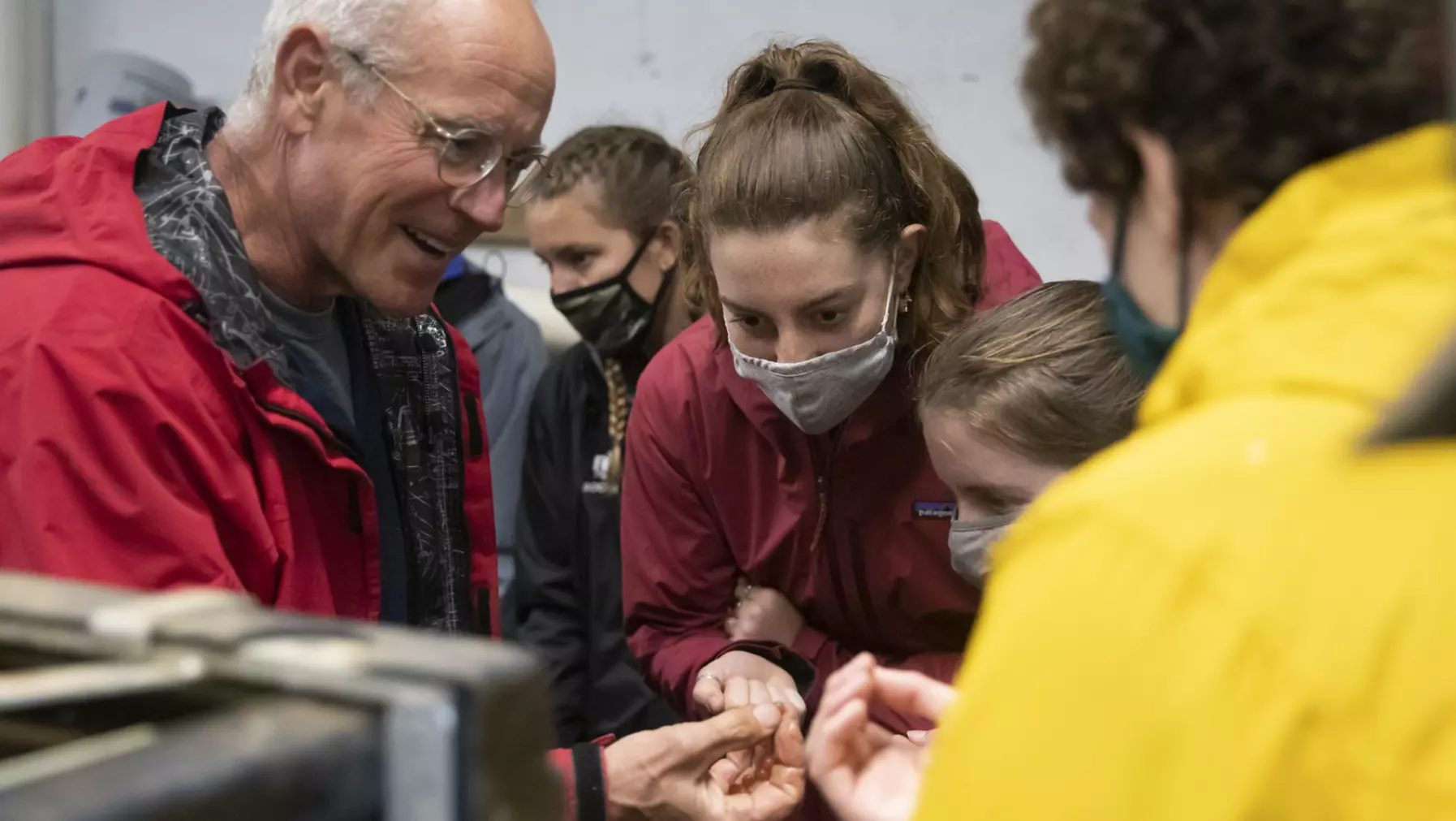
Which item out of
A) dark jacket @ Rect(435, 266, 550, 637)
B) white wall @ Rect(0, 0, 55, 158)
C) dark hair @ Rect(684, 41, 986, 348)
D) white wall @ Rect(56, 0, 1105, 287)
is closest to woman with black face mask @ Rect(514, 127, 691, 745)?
dark jacket @ Rect(435, 266, 550, 637)

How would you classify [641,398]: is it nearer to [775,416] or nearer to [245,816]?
[775,416]

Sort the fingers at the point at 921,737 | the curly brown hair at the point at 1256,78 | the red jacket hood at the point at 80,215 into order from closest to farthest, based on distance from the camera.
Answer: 1. the curly brown hair at the point at 1256,78
2. the fingers at the point at 921,737
3. the red jacket hood at the point at 80,215

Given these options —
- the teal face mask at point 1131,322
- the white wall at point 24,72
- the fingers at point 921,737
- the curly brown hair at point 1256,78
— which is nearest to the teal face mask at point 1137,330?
the teal face mask at point 1131,322

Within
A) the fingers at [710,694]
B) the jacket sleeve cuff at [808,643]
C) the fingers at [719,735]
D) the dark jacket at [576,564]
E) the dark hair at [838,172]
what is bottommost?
the dark jacket at [576,564]

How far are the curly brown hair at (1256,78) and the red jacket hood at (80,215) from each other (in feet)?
3.60

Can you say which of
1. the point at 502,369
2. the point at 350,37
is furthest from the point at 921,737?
the point at 502,369

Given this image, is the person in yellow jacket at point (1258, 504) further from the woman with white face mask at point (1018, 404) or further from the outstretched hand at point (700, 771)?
the outstretched hand at point (700, 771)

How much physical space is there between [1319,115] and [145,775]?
0.73 m

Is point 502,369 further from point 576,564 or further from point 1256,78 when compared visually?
point 1256,78

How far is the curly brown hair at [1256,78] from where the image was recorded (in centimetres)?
76

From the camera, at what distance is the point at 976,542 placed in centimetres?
173

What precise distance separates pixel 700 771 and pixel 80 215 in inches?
40.3

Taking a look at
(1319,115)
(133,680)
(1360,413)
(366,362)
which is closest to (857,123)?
(366,362)

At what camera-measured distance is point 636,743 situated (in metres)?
1.66
